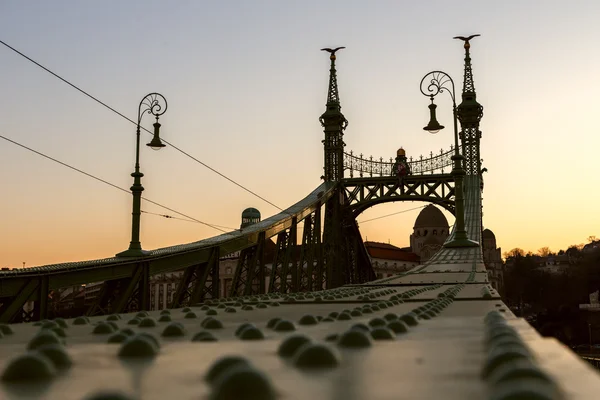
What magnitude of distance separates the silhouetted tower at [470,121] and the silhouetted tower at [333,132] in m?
5.82

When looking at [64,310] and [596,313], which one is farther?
[64,310]

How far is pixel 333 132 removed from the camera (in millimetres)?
31625

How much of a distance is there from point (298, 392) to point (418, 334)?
5.82ft

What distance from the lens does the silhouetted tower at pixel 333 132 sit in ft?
103

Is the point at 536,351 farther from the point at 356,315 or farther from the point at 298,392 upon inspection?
the point at 356,315

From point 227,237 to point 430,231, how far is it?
9140 cm

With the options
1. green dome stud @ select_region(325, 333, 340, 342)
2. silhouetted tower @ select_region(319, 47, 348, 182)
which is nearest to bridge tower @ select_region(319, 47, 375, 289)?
silhouetted tower @ select_region(319, 47, 348, 182)

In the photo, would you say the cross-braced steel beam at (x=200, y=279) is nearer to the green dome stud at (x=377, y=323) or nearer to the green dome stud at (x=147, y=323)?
the green dome stud at (x=147, y=323)

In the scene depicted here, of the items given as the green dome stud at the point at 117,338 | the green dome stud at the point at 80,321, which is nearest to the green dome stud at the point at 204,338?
the green dome stud at the point at 117,338

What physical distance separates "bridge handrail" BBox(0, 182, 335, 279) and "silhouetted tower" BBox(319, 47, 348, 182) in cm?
85

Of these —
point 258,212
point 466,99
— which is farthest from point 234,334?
point 258,212

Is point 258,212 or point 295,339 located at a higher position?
point 258,212

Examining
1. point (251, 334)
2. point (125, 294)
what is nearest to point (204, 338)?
point (251, 334)

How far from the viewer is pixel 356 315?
4.88m
